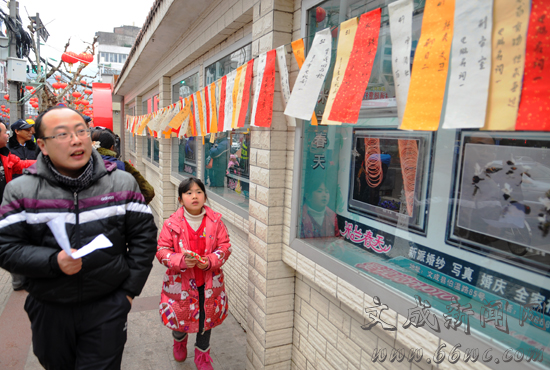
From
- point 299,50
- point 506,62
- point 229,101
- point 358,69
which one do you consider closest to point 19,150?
point 229,101

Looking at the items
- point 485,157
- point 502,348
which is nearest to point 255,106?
Answer: point 485,157

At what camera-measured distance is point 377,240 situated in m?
2.52

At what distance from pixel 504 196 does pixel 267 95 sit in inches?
71.1

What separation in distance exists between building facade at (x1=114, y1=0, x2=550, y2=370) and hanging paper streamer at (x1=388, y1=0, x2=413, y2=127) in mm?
187

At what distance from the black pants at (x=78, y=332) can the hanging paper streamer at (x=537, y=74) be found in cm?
218

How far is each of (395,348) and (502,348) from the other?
710mm

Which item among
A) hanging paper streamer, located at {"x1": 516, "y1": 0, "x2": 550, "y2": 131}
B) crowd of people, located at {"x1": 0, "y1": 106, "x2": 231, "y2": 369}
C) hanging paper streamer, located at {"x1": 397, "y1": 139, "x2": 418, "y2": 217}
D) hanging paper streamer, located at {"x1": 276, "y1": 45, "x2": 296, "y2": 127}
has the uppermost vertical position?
hanging paper streamer, located at {"x1": 276, "y1": 45, "x2": 296, "y2": 127}

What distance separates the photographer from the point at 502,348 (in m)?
1.43

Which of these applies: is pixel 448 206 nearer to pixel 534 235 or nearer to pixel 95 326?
pixel 534 235

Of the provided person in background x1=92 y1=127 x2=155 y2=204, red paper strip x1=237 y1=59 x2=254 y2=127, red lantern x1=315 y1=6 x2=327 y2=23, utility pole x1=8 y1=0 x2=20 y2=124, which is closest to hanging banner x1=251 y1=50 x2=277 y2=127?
red paper strip x1=237 y1=59 x2=254 y2=127

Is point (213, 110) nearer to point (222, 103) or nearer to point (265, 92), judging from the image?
point (222, 103)

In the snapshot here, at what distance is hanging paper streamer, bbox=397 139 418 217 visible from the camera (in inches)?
88.0

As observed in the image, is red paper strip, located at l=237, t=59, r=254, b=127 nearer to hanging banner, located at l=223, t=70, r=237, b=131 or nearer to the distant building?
hanging banner, located at l=223, t=70, r=237, b=131

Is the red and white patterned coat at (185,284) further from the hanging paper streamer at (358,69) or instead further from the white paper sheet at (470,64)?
the white paper sheet at (470,64)
